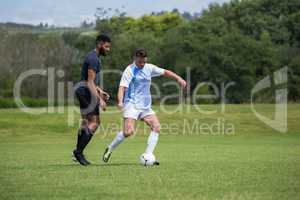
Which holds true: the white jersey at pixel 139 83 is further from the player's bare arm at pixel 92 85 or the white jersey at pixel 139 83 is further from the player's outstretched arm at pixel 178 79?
the player's bare arm at pixel 92 85

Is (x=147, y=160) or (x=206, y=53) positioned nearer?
(x=147, y=160)

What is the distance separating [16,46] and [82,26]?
210 feet

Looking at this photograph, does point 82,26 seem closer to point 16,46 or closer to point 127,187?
point 16,46

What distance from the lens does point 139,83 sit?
14.8 meters

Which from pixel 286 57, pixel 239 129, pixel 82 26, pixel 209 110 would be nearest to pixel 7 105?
pixel 209 110

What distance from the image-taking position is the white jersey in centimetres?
1471

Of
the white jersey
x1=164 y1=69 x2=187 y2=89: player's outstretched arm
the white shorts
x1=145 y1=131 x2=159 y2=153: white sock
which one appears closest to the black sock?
the white shorts

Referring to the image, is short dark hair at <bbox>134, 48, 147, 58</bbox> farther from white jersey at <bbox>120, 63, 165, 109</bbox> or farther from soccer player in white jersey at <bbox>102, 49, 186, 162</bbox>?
white jersey at <bbox>120, 63, 165, 109</bbox>

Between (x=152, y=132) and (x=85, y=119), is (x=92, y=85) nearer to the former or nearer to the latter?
(x=85, y=119)

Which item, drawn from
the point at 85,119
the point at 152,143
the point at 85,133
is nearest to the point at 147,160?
the point at 152,143

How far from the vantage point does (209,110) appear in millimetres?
47938

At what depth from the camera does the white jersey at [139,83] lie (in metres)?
14.7

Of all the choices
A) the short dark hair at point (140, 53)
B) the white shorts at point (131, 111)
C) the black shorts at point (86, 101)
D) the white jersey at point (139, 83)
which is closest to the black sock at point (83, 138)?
the black shorts at point (86, 101)

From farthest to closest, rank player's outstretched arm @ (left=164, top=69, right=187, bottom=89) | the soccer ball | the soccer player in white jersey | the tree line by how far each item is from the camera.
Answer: the tree line → the soccer player in white jersey → player's outstretched arm @ (left=164, top=69, right=187, bottom=89) → the soccer ball
